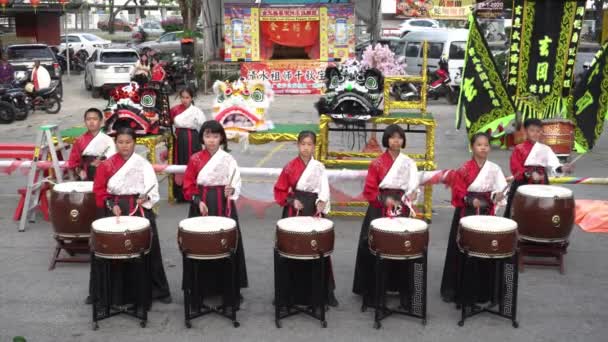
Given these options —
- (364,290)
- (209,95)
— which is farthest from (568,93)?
(209,95)

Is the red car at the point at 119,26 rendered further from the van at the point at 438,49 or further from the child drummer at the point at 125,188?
the child drummer at the point at 125,188

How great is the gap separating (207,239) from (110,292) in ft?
3.03

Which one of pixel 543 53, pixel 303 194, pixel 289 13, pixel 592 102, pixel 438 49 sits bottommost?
pixel 303 194

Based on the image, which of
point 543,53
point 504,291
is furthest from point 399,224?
point 543,53

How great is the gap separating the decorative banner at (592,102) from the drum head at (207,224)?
6.91 m

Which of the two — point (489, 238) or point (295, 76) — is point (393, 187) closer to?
point (489, 238)

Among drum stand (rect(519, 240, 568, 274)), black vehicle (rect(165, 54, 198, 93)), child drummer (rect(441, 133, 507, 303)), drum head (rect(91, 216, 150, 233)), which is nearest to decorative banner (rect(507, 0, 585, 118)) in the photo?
drum stand (rect(519, 240, 568, 274))

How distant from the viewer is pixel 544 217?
20.8 ft

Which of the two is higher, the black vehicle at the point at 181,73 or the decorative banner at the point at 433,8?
the decorative banner at the point at 433,8

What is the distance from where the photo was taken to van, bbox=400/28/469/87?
18.7 meters

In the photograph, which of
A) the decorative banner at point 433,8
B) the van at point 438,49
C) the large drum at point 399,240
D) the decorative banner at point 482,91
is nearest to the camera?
the large drum at point 399,240

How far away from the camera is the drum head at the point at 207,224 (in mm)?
5273

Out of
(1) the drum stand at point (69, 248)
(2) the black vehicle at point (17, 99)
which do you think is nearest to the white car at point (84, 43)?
(2) the black vehicle at point (17, 99)

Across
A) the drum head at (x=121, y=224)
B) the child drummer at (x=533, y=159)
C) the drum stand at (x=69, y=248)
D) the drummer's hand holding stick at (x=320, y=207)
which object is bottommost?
the drum stand at (x=69, y=248)
